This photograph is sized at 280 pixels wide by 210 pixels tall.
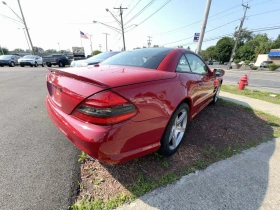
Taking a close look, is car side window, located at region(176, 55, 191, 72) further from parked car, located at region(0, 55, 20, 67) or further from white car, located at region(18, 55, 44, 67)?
parked car, located at region(0, 55, 20, 67)

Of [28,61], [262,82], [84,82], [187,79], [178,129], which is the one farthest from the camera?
[28,61]

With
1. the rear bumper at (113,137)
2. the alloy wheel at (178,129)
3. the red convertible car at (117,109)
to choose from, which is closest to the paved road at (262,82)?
the alloy wheel at (178,129)

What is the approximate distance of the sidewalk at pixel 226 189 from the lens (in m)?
1.58

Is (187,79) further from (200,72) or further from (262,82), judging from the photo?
(262,82)

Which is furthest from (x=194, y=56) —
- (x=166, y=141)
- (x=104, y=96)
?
(x=104, y=96)

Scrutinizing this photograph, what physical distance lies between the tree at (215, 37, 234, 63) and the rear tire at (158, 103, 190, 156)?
7365cm

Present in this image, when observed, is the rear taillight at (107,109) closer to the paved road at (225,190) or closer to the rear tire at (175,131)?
the rear tire at (175,131)

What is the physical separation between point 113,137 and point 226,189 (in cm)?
145

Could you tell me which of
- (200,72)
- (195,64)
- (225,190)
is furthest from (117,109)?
(200,72)

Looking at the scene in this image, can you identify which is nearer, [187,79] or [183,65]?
[187,79]

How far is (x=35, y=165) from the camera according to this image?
2.03 m

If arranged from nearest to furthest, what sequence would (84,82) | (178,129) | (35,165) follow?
(84,82), (35,165), (178,129)

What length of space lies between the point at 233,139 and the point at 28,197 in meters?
3.10

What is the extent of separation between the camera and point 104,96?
1.33 m
